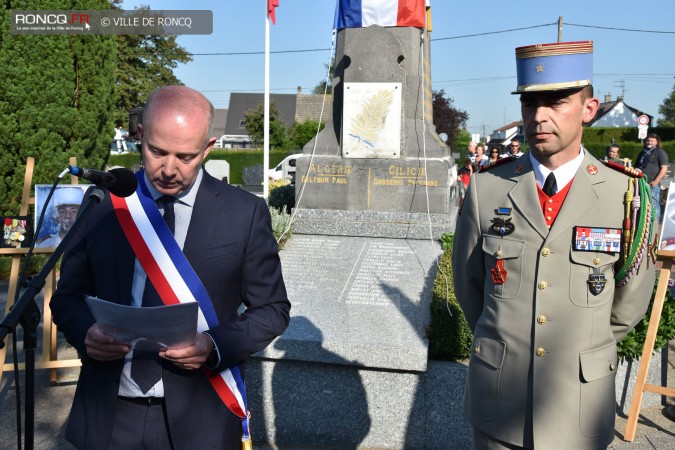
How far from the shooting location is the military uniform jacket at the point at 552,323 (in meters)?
2.33

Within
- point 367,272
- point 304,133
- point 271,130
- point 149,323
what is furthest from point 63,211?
point 271,130

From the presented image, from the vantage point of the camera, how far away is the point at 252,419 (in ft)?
14.8

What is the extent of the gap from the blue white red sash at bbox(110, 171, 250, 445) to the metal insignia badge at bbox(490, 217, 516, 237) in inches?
42.0

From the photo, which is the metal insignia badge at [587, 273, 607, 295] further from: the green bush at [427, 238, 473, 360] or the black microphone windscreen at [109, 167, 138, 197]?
the green bush at [427, 238, 473, 360]

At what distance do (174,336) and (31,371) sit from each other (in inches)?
24.0

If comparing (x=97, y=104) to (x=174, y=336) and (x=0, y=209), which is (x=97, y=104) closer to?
(x=0, y=209)

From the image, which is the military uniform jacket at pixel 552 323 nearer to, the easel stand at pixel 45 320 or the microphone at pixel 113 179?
the microphone at pixel 113 179

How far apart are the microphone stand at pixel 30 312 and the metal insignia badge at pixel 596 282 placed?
166 centimetres

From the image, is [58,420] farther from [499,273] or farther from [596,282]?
[596,282]

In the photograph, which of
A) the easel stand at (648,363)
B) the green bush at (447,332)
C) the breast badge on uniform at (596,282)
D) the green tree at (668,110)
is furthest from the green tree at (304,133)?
the green tree at (668,110)

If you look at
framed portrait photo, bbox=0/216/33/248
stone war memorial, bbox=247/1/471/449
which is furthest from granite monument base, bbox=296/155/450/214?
framed portrait photo, bbox=0/216/33/248

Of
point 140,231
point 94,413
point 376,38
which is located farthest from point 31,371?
point 376,38

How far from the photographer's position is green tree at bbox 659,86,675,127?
7953 cm

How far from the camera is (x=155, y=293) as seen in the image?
213 cm
